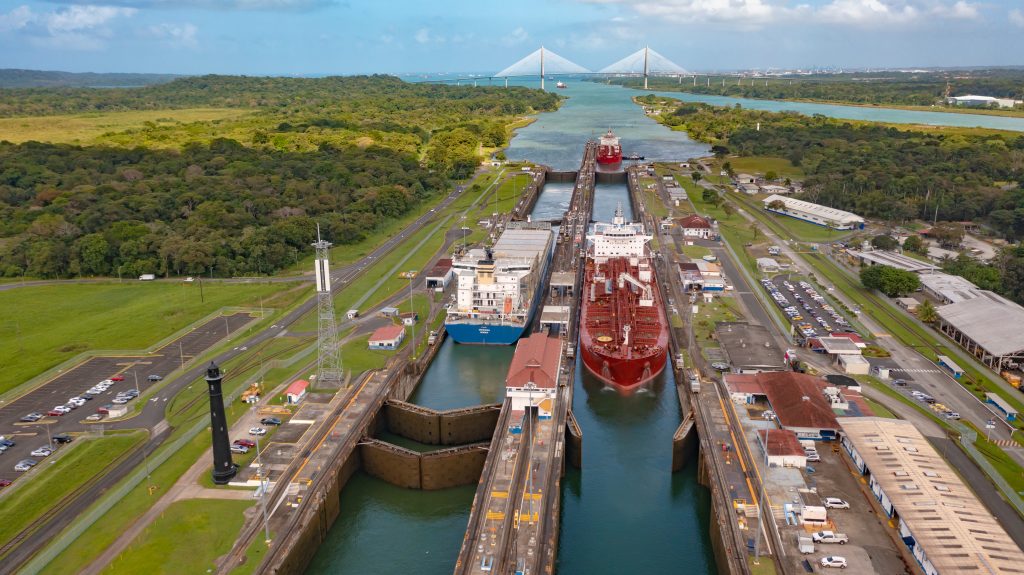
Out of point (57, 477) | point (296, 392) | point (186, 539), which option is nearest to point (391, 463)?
point (296, 392)

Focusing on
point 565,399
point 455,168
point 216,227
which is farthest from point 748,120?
point 565,399

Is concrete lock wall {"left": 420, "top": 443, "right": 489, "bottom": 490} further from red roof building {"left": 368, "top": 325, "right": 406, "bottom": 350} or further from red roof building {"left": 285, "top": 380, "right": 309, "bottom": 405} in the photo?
red roof building {"left": 368, "top": 325, "right": 406, "bottom": 350}

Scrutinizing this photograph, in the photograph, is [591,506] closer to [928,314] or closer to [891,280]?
[928,314]

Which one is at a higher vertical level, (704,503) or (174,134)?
(174,134)

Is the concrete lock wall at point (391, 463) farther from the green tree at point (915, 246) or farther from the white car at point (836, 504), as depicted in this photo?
the green tree at point (915, 246)

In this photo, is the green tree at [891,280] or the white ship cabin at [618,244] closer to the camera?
the green tree at [891,280]

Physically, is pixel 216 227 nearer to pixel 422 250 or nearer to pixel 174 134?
pixel 422 250

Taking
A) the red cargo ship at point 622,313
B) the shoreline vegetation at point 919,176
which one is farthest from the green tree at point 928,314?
the red cargo ship at point 622,313
